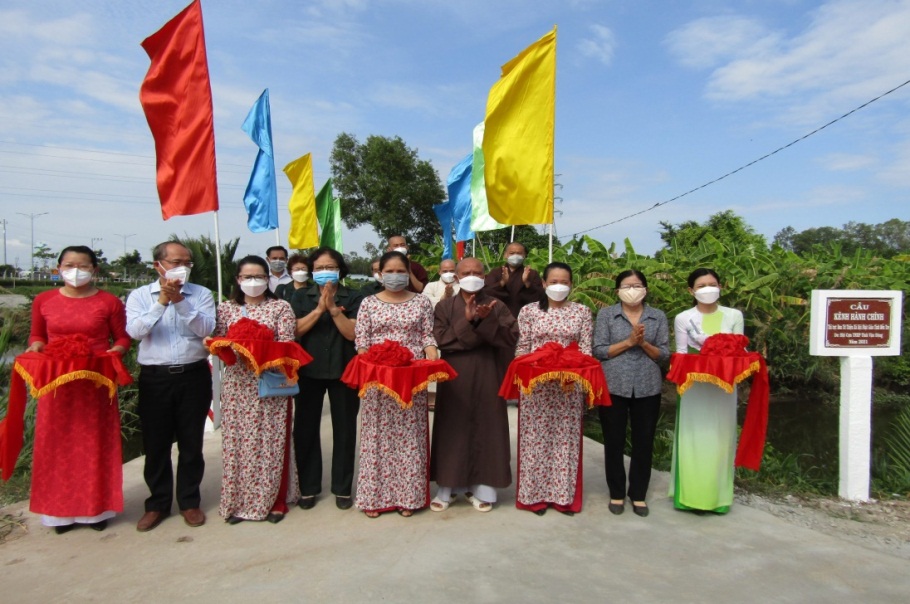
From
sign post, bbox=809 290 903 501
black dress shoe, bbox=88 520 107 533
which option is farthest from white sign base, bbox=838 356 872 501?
black dress shoe, bbox=88 520 107 533

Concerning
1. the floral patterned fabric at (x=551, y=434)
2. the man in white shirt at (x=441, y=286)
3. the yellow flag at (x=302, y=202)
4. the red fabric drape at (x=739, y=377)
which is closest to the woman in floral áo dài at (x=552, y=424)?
the floral patterned fabric at (x=551, y=434)

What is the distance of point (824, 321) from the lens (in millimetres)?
4660

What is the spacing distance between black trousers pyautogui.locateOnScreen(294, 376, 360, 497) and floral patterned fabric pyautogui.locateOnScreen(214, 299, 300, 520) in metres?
0.29

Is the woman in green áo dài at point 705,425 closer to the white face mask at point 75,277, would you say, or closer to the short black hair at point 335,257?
the short black hair at point 335,257

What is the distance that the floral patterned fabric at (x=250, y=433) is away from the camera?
4004mm

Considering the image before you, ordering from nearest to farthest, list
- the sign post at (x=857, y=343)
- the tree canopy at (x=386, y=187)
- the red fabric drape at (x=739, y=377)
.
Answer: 1. the red fabric drape at (x=739, y=377)
2. the sign post at (x=857, y=343)
3. the tree canopy at (x=386, y=187)

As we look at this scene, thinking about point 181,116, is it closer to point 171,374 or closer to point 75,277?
point 75,277

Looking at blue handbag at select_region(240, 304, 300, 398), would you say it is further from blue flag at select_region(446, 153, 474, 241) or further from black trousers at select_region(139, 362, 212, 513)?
blue flag at select_region(446, 153, 474, 241)

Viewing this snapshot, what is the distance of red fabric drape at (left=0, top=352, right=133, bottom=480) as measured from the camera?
3557 mm

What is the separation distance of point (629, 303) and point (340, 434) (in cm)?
224

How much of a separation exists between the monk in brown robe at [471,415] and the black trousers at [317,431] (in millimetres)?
637

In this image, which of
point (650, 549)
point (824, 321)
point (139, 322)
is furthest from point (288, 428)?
point (824, 321)

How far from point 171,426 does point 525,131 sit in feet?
10.9

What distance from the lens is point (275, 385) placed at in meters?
4.00
